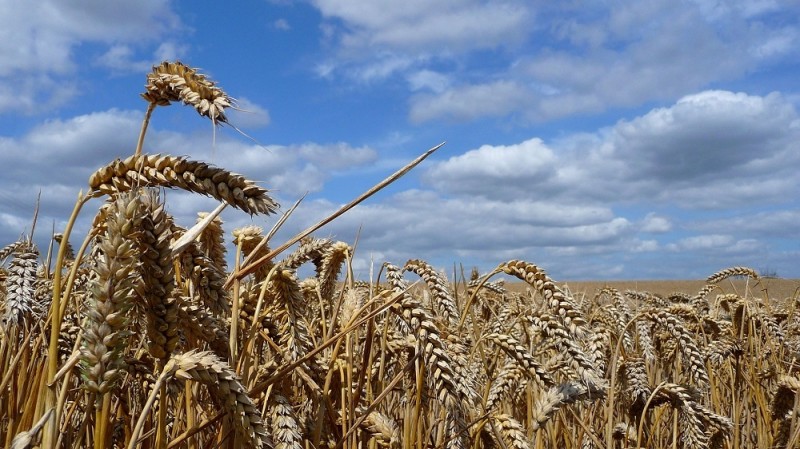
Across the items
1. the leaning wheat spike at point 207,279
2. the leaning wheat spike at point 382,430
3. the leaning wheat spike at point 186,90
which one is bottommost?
the leaning wheat spike at point 382,430

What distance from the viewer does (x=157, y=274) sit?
120 centimetres

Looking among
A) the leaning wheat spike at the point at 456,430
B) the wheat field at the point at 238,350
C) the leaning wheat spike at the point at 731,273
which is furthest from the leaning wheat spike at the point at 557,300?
the leaning wheat spike at the point at 731,273

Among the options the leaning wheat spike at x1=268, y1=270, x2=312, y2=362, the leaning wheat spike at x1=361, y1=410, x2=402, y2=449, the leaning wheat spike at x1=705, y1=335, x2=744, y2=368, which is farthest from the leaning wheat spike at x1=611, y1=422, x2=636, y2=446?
the leaning wheat spike at x1=268, y1=270, x2=312, y2=362

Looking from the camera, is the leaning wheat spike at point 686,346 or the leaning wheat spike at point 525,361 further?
the leaning wheat spike at point 686,346

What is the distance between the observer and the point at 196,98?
1315 millimetres

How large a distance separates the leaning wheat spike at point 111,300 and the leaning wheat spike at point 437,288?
1261 mm

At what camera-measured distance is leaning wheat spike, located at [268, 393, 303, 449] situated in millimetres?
1583

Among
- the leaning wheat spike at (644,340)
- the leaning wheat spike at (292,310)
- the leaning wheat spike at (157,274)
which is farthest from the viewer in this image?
the leaning wheat spike at (644,340)

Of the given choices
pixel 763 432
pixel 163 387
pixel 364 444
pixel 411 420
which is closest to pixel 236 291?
pixel 163 387

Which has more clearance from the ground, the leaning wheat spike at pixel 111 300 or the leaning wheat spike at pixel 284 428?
the leaning wheat spike at pixel 111 300

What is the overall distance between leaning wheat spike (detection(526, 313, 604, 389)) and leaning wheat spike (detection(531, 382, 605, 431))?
4 cm

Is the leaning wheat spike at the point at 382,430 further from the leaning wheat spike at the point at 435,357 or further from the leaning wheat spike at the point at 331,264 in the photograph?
the leaning wheat spike at the point at 331,264

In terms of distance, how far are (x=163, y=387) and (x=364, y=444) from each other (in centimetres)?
117

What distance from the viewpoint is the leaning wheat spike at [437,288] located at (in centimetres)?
225
